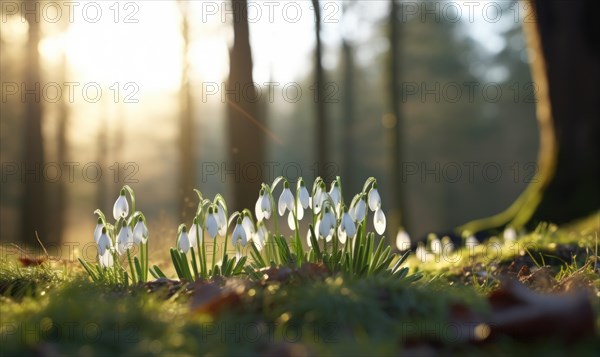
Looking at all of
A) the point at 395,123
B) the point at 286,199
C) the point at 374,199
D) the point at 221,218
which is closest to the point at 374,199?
the point at 374,199

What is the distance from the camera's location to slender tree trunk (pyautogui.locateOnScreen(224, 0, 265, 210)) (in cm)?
825

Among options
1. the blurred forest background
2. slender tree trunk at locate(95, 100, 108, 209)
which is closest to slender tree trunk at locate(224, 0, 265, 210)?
the blurred forest background

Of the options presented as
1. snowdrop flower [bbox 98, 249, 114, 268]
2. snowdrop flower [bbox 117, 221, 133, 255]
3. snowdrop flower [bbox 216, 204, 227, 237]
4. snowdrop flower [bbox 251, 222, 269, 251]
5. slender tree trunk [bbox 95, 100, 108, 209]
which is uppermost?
snowdrop flower [bbox 216, 204, 227, 237]

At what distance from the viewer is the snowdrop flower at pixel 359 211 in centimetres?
416

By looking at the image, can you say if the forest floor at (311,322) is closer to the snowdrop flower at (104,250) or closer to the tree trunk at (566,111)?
the snowdrop flower at (104,250)

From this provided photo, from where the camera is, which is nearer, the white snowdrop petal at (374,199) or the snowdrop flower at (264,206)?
the white snowdrop petal at (374,199)

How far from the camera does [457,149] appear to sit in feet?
106

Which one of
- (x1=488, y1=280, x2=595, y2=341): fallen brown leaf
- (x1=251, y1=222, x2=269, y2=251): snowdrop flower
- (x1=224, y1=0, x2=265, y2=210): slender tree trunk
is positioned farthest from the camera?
(x1=224, y1=0, x2=265, y2=210): slender tree trunk

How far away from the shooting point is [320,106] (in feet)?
54.1

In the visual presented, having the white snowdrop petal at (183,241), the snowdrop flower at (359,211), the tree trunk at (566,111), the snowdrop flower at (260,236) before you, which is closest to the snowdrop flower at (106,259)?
the white snowdrop petal at (183,241)

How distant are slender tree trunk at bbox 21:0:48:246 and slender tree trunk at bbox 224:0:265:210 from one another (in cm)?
788

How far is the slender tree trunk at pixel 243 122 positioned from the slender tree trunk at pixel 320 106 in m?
4.03

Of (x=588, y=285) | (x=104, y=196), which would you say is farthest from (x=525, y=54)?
(x=588, y=285)

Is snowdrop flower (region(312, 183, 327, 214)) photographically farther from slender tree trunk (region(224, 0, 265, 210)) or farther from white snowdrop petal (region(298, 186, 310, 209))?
slender tree trunk (region(224, 0, 265, 210))
